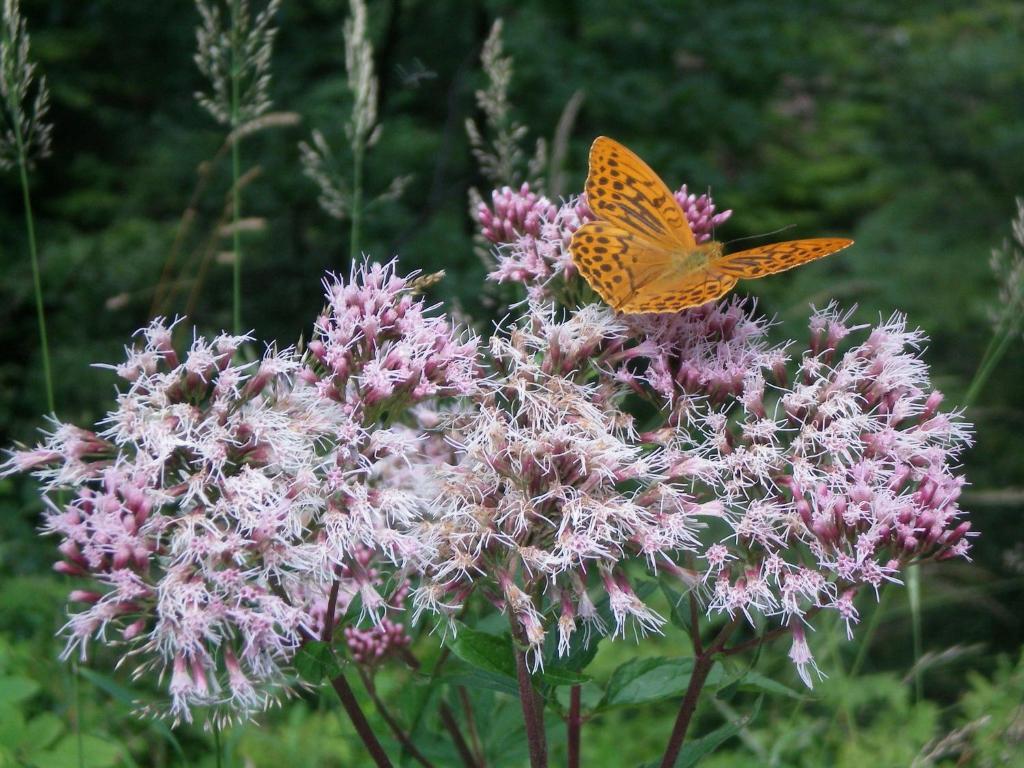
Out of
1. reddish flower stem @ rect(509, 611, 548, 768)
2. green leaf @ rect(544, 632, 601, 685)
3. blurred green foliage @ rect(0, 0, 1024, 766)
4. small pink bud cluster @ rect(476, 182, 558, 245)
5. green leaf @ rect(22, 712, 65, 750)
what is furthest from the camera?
blurred green foliage @ rect(0, 0, 1024, 766)

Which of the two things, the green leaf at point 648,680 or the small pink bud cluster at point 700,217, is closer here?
the green leaf at point 648,680

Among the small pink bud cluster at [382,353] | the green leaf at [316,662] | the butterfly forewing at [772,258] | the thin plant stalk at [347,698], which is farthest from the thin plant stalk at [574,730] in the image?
the butterfly forewing at [772,258]

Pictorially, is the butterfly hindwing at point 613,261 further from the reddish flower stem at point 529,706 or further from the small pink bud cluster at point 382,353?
the reddish flower stem at point 529,706

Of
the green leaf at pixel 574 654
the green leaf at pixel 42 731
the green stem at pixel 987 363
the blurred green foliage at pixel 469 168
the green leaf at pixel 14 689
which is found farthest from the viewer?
the blurred green foliage at pixel 469 168

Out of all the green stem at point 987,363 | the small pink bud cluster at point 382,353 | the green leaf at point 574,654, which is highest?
the small pink bud cluster at point 382,353

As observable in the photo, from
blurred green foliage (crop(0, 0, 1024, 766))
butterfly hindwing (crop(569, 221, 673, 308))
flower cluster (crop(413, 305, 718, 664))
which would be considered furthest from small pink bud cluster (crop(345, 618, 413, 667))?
blurred green foliage (crop(0, 0, 1024, 766))

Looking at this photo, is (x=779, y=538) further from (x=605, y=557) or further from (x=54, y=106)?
(x=54, y=106)

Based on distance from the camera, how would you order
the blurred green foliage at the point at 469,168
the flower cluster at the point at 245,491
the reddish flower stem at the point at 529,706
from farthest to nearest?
the blurred green foliage at the point at 469,168
the reddish flower stem at the point at 529,706
the flower cluster at the point at 245,491

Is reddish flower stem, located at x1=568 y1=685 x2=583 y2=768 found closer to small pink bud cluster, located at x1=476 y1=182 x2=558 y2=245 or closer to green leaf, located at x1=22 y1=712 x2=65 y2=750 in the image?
small pink bud cluster, located at x1=476 y1=182 x2=558 y2=245
